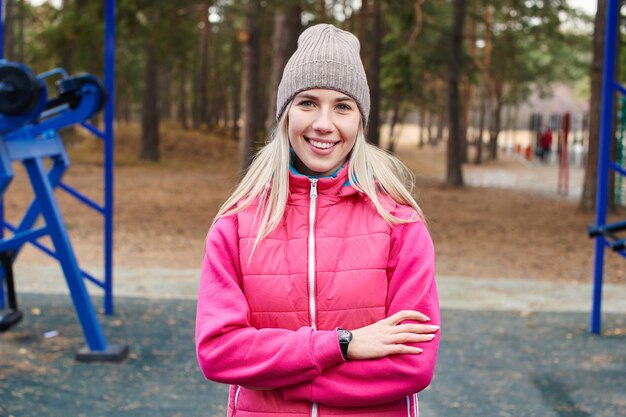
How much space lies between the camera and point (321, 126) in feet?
6.56

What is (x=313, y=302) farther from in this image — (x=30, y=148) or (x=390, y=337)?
(x=30, y=148)

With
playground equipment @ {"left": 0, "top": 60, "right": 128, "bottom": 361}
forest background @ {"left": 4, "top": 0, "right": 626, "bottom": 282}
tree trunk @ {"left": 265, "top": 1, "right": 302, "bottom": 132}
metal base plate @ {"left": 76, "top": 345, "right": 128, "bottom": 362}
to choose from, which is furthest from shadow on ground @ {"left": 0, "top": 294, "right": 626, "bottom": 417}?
tree trunk @ {"left": 265, "top": 1, "right": 302, "bottom": 132}

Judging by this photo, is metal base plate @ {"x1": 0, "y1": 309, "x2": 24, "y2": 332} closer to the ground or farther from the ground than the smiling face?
closer to the ground

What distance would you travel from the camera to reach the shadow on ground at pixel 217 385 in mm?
4336

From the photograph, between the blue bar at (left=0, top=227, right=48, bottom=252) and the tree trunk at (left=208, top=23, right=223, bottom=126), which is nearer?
the blue bar at (left=0, top=227, right=48, bottom=252)

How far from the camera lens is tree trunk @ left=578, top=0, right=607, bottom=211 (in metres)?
14.0

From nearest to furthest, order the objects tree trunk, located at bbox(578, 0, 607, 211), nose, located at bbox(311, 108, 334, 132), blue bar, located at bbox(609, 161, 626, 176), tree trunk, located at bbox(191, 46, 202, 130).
Answer: nose, located at bbox(311, 108, 334, 132), blue bar, located at bbox(609, 161, 626, 176), tree trunk, located at bbox(578, 0, 607, 211), tree trunk, located at bbox(191, 46, 202, 130)

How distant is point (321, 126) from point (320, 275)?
0.36 m

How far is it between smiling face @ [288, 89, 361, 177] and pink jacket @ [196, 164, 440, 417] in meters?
0.05

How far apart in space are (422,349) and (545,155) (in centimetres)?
3831

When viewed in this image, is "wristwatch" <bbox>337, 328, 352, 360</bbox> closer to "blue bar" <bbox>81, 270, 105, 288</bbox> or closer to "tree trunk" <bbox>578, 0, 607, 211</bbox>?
"blue bar" <bbox>81, 270, 105, 288</bbox>

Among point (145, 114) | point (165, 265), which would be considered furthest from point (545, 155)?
point (165, 265)

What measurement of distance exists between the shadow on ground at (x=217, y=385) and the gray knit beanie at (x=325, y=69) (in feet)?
8.50

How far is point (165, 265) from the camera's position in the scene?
30.3 feet
